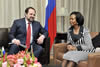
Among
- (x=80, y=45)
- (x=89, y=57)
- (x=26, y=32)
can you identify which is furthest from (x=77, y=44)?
(x=26, y=32)

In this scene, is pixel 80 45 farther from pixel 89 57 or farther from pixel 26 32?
pixel 26 32

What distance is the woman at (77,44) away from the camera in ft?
9.03

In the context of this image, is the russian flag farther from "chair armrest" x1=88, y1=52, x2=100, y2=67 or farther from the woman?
"chair armrest" x1=88, y1=52, x2=100, y2=67

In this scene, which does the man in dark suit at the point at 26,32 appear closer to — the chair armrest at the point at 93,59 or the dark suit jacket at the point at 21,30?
the dark suit jacket at the point at 21,30

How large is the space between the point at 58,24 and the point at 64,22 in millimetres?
217

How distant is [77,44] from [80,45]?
7cm

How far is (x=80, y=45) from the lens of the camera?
120 inches

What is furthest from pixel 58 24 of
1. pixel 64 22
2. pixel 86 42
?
pixel 86 42

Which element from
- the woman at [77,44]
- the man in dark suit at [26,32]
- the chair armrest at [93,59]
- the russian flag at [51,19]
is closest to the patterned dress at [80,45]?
the woman at [77,44]

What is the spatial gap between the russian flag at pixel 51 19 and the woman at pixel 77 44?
1653mm

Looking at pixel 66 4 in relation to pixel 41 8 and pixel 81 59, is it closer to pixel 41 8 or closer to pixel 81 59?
pixel 41 8

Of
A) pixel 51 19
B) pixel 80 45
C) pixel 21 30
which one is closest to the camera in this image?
pixel 80 45

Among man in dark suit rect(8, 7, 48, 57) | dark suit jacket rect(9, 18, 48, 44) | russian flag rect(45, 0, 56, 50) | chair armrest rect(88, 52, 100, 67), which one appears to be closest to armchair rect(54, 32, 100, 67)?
chair armrest rect(88, 52, 100, 67)

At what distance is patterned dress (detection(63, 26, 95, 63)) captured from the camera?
9.05 ft
